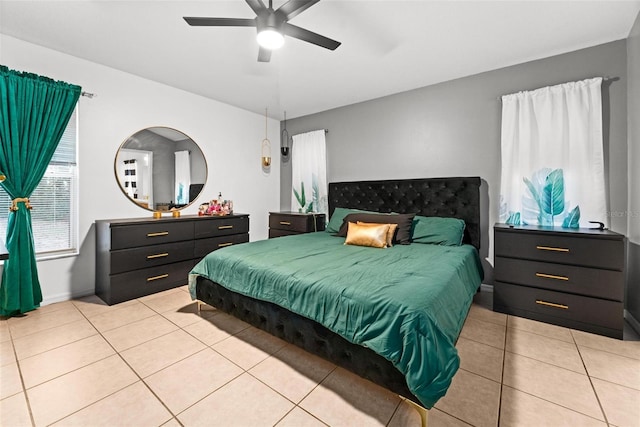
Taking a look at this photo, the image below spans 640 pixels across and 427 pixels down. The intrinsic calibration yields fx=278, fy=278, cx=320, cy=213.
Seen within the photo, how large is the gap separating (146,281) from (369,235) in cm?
251

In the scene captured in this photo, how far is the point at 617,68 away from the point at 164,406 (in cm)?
444

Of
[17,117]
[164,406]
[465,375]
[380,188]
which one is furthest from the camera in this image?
[380,188]

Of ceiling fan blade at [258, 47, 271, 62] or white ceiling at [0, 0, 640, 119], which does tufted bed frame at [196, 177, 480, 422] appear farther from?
ceiling fan blade at [258, 47, 271, 62]

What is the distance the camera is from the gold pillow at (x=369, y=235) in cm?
289

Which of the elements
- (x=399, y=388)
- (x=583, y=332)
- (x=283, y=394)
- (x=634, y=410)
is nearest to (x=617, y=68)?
(x=583, y=332)

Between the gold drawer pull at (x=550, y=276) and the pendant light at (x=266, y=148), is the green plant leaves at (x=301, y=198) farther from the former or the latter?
the gold drawer pull at (x=550, y=276)

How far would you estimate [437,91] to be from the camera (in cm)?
353

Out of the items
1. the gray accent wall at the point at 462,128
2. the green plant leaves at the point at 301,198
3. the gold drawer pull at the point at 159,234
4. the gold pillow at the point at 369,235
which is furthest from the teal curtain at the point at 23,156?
the gray accent wall at the point at 462,128

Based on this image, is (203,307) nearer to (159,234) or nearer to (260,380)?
(159,234)

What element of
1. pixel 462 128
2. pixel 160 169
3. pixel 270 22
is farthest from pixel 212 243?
pixel 462 128

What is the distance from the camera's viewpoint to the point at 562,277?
2398mm

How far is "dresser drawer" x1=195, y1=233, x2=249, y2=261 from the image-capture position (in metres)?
3.57

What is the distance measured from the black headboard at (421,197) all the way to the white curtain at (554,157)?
0.31m

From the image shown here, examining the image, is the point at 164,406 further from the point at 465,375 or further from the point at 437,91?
the point at 437,91
